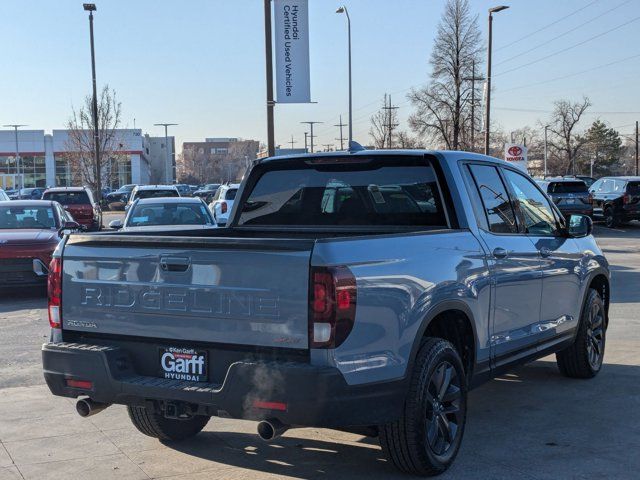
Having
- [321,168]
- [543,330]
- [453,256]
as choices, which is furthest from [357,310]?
[543,330]

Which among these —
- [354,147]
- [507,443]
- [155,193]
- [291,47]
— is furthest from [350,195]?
[155,193]

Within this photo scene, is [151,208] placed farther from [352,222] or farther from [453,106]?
[453,106]

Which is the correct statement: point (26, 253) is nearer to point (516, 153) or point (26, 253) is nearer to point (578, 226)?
point (578, 226)

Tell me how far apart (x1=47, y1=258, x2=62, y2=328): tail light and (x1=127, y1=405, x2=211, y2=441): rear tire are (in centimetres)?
98

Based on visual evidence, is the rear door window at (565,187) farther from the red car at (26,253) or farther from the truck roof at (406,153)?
the truck roof at (406,153)

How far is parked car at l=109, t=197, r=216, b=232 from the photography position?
1446 cm

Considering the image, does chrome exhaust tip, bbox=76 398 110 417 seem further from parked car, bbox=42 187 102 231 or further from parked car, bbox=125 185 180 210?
parked car, bbox=42 187 102 231

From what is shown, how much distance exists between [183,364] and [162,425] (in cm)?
133

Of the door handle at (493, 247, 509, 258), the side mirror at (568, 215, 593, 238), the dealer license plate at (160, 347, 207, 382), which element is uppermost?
the side mirror at (568, 215, 593, 238)

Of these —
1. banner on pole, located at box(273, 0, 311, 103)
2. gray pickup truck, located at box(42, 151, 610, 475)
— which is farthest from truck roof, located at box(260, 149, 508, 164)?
banner on pole, located at box(273, 0, 311, 103)

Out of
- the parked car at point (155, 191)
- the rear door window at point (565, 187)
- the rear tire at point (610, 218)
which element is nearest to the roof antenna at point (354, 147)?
the parked car at point (155, 191)

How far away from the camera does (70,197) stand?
24.1 m

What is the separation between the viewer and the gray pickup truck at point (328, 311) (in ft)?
12.8

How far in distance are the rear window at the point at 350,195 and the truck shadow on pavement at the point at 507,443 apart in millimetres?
1562
